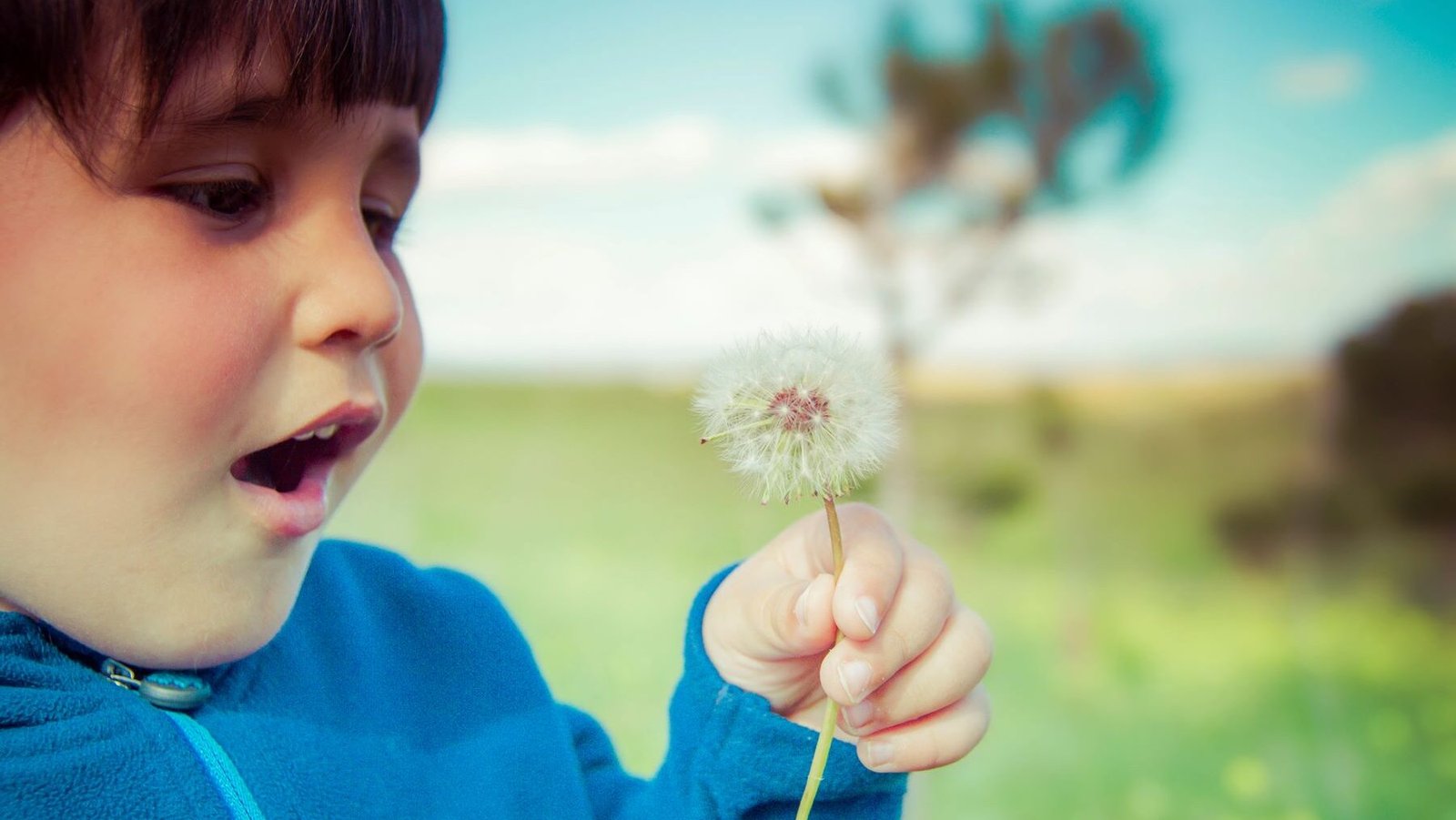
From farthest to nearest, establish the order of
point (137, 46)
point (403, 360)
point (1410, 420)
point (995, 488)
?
point (995, 488), point (1410, 420), point (403, 360), point (137, 46)

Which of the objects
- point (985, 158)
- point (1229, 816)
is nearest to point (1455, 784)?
point (1229, 816)

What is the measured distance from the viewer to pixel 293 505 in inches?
16.1

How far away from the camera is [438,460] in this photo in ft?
7.22

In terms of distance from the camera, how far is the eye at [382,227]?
0.49m

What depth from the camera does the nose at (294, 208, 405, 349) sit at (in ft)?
1.29

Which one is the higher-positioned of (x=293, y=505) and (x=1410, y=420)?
(x=1410, y=420)

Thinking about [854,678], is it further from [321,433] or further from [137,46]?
[137,46]

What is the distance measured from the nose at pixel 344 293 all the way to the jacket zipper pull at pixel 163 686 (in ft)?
0.52

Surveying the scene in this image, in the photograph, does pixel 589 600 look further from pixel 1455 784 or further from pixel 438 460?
pixel 1455 784

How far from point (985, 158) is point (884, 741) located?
59.8 inches

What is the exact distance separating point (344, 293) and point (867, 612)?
0.24 metres

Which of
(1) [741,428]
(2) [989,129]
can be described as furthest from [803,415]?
(2) [989,129]

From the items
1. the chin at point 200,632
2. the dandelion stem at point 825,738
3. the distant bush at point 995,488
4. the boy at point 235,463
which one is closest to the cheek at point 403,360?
the boy at point 235,463

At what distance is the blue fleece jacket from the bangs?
200 mm
